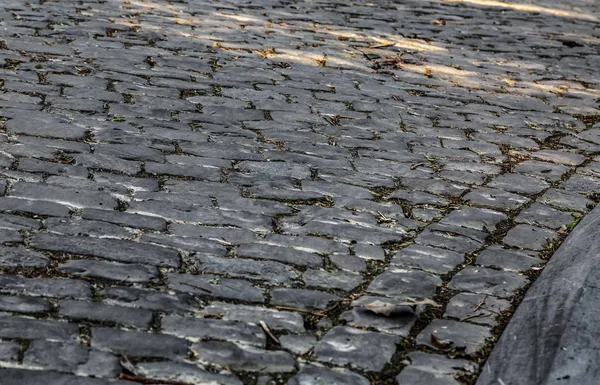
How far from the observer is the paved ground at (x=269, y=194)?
3.13m

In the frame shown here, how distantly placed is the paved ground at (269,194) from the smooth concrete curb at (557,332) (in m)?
0.09

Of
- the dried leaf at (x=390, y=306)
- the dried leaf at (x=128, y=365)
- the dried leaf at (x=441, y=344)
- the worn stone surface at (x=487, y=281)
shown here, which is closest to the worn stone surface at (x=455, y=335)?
the dried leaf at (x=441, y=344)

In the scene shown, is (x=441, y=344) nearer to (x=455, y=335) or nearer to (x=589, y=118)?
(x=455, y=335)

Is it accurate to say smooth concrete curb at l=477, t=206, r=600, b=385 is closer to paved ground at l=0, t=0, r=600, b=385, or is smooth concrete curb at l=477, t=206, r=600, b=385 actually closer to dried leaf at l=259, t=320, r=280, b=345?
paved ground at l=0, t=0, r=600, b=385

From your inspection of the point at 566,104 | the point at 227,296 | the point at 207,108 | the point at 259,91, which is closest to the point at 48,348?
the point at 227,296

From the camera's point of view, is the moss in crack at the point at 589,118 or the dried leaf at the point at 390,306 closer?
the dried leaf at the point at 390,306

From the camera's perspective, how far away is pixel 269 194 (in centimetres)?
449

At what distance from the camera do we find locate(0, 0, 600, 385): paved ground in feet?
10.3

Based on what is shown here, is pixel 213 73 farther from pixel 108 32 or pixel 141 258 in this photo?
pixel 141 258

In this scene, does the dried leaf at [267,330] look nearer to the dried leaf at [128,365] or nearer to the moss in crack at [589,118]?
the dried leaf at [128,365]

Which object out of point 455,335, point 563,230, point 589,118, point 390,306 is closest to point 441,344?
point 455,335

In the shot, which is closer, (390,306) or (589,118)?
(390,306)

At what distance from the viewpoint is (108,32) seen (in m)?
7.28

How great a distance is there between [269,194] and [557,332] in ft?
5.43
